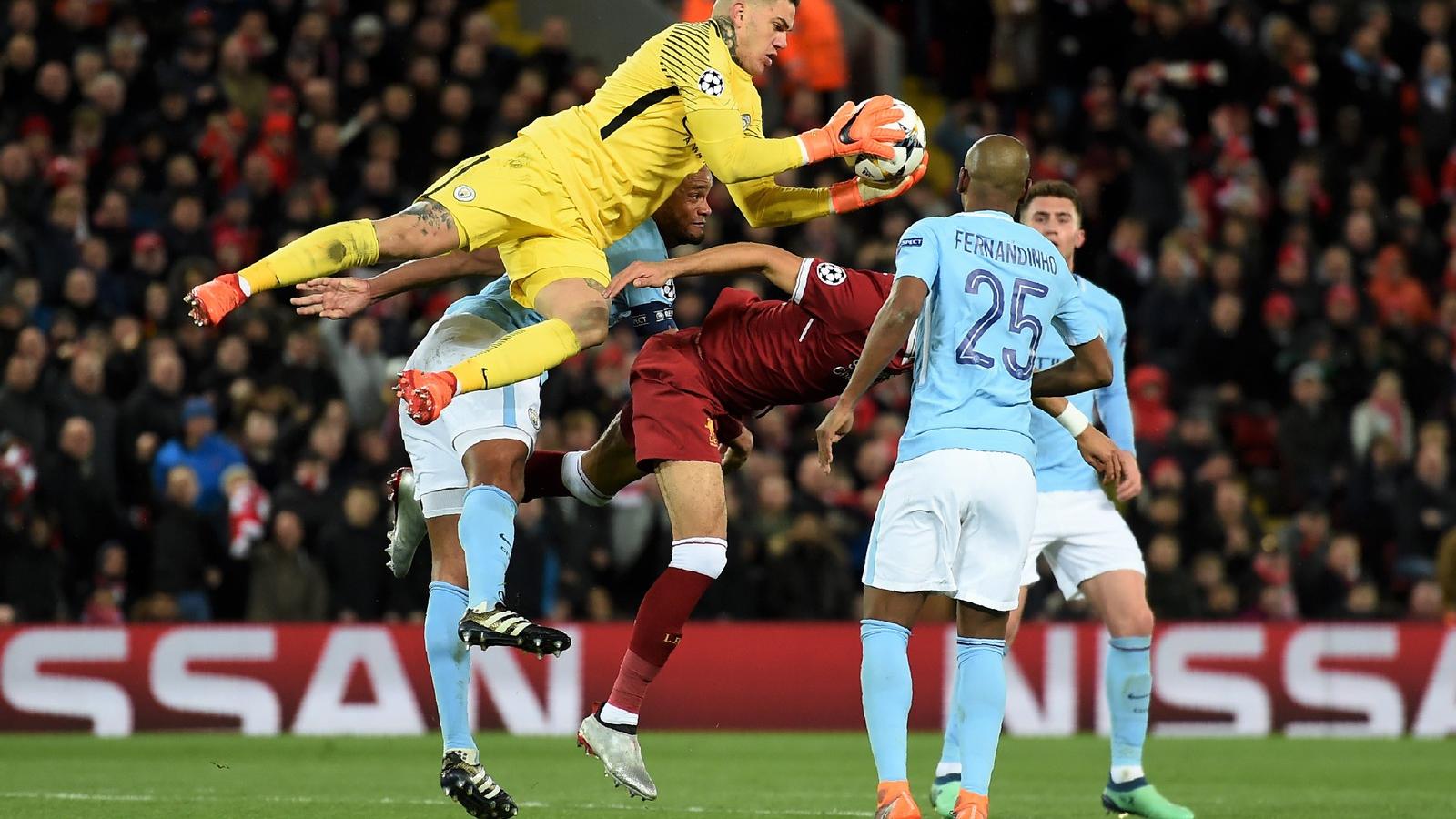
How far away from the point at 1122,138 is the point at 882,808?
11841mm

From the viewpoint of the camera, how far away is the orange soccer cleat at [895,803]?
7.13m

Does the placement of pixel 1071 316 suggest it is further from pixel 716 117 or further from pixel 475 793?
pixel 475 793

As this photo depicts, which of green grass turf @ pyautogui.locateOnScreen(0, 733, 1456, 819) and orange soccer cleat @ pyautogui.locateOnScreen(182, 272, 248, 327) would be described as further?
green grass turf @ pyautogui.locateOnScreen(0, 733, 1456, 819)

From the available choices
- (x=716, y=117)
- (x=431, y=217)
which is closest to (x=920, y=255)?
(x=716, y=117)


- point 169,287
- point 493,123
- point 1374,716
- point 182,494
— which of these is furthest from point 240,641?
point 1374,716

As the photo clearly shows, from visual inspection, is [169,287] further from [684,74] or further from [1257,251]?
[1257,251]

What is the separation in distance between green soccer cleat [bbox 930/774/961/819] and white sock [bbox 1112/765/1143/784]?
687 mm

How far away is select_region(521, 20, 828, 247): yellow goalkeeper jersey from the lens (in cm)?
800

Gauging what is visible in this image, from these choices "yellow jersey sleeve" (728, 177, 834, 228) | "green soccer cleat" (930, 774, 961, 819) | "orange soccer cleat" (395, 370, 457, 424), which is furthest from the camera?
"yellow jersey sleeve" (728, 177, 834, 228)

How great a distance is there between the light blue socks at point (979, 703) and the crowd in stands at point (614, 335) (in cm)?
683

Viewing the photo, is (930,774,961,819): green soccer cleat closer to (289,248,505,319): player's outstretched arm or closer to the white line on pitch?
the white line on pitch

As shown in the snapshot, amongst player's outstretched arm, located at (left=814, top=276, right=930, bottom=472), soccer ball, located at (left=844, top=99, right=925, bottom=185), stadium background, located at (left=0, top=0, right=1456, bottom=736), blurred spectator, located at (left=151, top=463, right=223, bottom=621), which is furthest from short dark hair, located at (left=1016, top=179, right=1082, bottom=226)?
blurred spectator, located at (left=151, top=463, right=223, bottom=621)

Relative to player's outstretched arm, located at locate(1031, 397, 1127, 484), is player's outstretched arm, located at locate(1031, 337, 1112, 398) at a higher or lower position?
higher

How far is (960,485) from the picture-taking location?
7.41 meters
